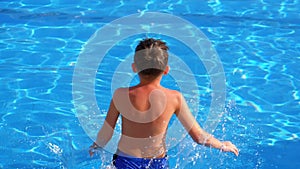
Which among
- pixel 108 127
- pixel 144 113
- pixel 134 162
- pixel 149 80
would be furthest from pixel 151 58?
pixel 134 162

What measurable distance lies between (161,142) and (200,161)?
3.49ft

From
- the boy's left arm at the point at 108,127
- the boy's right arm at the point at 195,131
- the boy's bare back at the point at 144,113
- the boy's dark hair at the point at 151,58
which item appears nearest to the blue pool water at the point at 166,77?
the boy's left arm at the point at 108,127

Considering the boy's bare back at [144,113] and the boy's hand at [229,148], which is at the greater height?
the boy's bare back at [144,113]

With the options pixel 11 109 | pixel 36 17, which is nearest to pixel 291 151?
pixel 11 109

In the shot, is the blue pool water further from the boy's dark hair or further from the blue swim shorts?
the boy's dark hair

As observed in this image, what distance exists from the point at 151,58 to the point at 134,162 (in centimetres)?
64

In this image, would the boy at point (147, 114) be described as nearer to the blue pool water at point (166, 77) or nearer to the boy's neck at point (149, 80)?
the boy's neck at point (149, 80)

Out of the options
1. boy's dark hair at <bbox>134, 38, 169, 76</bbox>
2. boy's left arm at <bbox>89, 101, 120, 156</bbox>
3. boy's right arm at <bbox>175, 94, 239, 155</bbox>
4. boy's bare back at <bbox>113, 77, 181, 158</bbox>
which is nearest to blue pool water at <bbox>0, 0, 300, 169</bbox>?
boy's left arm at <bbox>89, 101, 120, 156</bbox>

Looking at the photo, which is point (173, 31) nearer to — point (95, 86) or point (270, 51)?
point (270, 51)

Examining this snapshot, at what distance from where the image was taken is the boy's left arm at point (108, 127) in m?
3.41

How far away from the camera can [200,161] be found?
4.43 meters

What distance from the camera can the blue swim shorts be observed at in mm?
3402

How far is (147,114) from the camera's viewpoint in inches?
131

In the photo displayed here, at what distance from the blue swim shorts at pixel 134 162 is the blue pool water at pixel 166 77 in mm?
369
